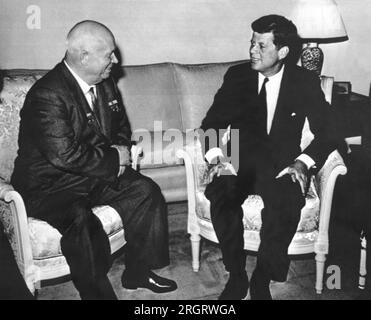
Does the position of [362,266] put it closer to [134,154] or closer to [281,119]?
[281,119]

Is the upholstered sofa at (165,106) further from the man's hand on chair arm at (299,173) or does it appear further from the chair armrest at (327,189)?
the chair armrest at (327,189)

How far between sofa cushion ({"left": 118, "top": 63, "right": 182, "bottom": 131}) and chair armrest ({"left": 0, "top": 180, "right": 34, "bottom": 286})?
1395 millimetres

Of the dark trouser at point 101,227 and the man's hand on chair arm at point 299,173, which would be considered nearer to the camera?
the dark trouser at point 101,227

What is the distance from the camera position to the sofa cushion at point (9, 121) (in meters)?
2.49

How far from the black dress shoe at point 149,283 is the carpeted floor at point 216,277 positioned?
0.03 meters

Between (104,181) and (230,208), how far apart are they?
2.16ft

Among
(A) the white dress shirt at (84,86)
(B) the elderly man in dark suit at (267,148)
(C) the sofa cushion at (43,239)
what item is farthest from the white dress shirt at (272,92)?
(C) the sofa cushion at (43,239)

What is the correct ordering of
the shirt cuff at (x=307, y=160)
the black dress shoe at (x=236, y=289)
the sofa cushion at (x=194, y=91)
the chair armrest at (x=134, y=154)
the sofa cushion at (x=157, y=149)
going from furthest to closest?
the sofa cushion at (x=194, y=91)
the sofa cushion at (x=157, y=149)
the chair armrest at (x=134, y=154)
the shirt cuff at (x=307, y=160)
the black dress shoe at (x=236, y=289)

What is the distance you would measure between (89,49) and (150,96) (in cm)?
117

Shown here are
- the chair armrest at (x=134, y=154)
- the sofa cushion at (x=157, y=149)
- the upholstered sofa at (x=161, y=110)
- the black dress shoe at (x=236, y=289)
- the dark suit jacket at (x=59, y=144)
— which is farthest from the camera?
the sofa cushion at (x=157, y=149)

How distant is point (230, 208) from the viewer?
2.34m
